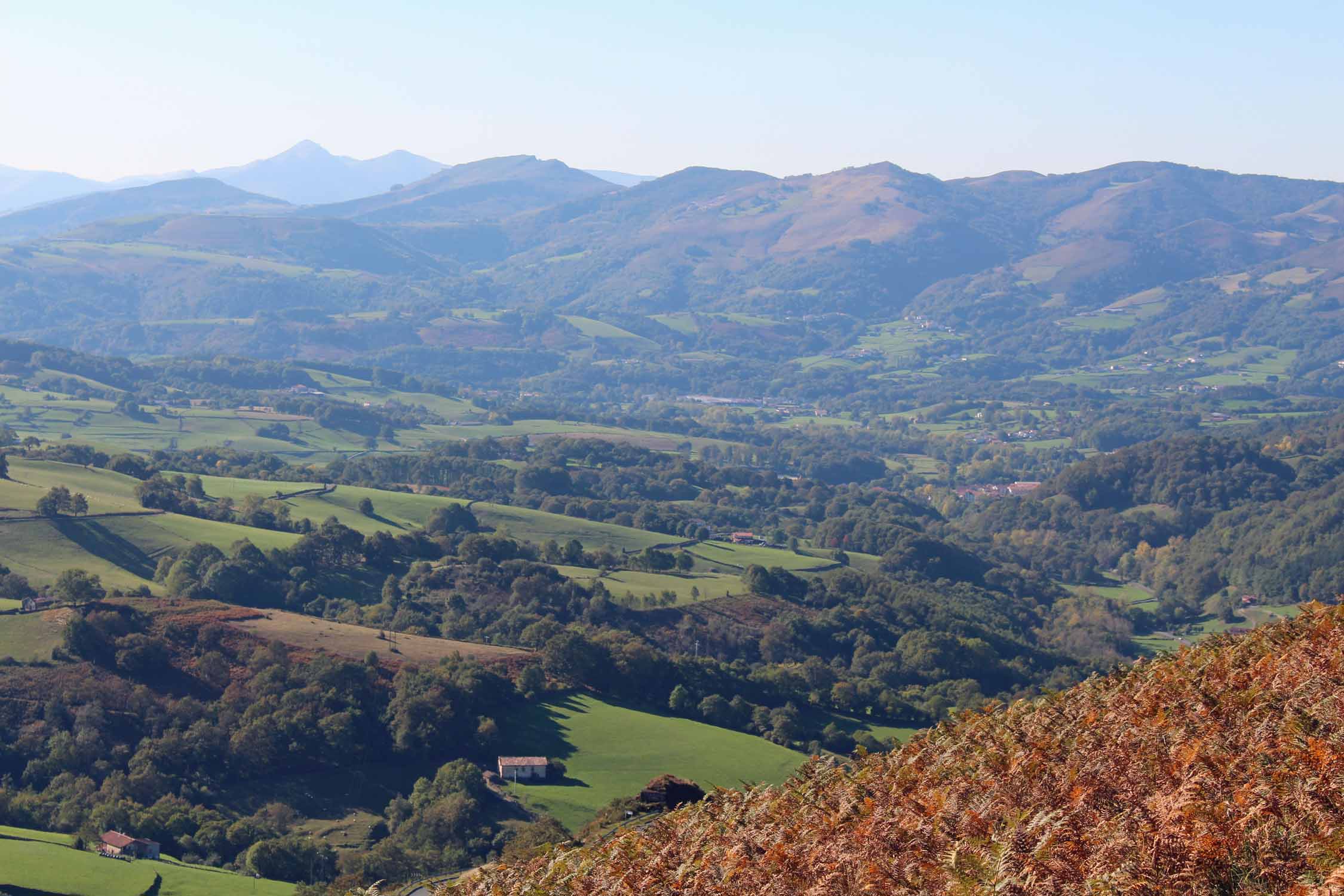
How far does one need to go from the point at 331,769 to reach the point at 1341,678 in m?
37.8

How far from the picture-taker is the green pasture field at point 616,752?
44.3 meters

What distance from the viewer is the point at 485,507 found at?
10681cm

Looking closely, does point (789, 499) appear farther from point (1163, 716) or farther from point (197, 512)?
point (1163, 716)

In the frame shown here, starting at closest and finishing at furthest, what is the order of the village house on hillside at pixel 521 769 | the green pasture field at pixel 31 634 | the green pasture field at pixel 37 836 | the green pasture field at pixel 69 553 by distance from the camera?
the green pasture field at pixel 37 836 < the village house on hillside at pixel 521 769 < the green pasture field at pixel 31 634 < the green pasture field at pixel 69 553

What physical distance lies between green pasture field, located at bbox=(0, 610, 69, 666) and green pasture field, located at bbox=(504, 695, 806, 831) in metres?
18.4

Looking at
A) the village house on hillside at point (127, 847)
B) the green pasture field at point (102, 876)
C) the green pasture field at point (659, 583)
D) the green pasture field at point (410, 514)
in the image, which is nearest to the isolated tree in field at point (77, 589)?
the village house on hillside at point (127, 847)

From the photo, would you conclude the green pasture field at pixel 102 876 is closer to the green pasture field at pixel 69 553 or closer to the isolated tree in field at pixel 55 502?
the green pasture field at pixel 69 553

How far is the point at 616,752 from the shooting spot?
48.9m

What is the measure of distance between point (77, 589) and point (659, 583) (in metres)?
36.0

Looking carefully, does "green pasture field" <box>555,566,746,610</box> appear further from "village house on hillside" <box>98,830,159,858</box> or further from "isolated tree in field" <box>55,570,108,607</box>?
"village house on hillside" <box>98,830,159,858</box>

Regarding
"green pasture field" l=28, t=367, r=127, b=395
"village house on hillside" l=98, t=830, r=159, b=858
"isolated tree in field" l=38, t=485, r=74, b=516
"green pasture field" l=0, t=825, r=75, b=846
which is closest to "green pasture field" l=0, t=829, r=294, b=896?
"green pasture field" l=0, t=825, r=75, b=846

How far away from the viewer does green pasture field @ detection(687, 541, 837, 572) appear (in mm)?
93938

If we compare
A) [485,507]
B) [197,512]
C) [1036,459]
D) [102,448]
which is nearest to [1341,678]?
[197,512]

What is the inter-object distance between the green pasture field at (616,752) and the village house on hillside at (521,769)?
2.05 ft
